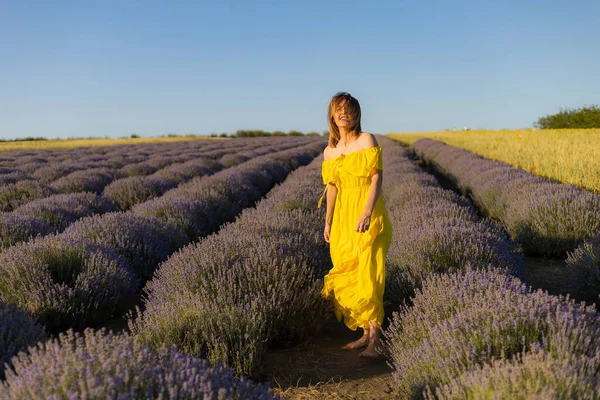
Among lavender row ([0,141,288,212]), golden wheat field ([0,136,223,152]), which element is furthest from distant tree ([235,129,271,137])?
lavender row ([0,141,288,212])

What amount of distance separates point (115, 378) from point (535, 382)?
1.36 meters

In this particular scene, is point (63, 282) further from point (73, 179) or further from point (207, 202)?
point (73, 179)

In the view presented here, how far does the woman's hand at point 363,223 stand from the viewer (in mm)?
2953

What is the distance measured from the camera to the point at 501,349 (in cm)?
206

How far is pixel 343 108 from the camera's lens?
3.11 m

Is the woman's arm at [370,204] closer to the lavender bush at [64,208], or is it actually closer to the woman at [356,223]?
the woman at [356,223]

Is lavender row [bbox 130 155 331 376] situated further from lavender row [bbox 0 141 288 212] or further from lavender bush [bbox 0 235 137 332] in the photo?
lavender row [bbox 0 141 288 212]

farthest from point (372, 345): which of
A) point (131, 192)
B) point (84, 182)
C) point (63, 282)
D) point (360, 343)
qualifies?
point (84, 182)

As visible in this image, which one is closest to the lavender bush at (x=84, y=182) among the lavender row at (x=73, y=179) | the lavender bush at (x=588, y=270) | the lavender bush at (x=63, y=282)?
the lavender row at (x=73, y=179)

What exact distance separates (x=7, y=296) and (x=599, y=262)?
14.6 ft

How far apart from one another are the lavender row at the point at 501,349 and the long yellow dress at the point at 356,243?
45 centimetres

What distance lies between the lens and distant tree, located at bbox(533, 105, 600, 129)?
102 feet

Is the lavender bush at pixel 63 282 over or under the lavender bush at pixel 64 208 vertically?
under

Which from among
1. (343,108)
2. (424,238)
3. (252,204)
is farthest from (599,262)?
(252,204)
